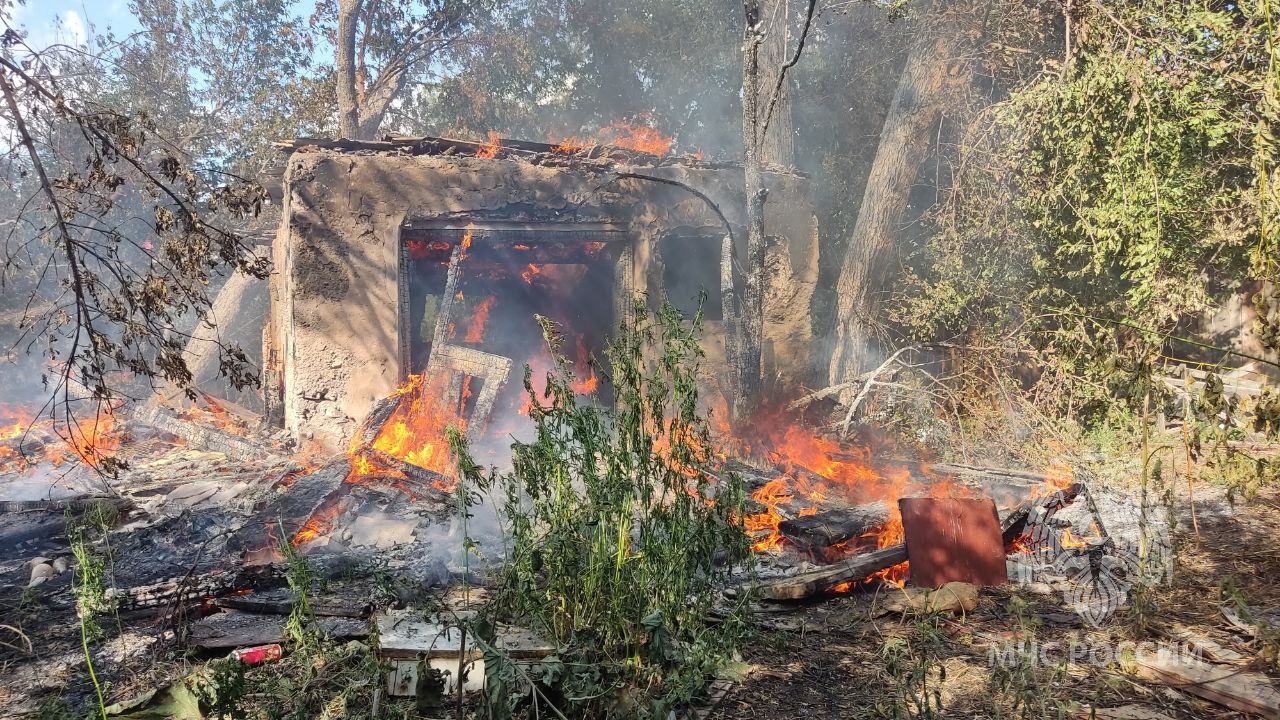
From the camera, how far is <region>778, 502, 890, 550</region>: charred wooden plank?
18.4ft

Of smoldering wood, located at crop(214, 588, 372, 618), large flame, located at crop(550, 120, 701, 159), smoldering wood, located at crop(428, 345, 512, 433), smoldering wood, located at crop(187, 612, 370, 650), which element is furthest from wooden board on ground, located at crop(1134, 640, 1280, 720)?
large flame, located at crop(550, 120, 701, 159)

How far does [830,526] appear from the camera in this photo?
5691 mm

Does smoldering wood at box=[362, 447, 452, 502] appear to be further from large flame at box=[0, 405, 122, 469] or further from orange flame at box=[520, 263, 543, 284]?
orange flame at box=[520, 263, 543, 284]

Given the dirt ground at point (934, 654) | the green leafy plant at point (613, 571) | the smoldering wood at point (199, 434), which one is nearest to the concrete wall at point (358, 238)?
the smoldering wood at point (199, 434)

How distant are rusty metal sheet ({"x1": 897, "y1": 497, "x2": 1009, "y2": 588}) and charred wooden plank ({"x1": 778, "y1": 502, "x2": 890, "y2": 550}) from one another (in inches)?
27.2

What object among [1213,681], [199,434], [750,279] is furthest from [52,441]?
[1213,681]

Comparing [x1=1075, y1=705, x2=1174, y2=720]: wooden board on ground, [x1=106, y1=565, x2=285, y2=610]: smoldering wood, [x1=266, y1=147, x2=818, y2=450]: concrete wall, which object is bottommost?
[x1=1075, y1=705, x2=1174, y2=720]: wooden board on ground

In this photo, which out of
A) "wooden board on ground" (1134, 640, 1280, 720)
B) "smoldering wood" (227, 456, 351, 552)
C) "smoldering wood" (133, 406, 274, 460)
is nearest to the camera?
"wooden board on ground" (1134, 640, 1280, 720)

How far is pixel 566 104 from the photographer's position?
21062 mm

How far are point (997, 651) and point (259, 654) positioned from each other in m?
4.01

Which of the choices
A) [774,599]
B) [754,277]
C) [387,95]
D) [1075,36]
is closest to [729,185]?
[754,277]

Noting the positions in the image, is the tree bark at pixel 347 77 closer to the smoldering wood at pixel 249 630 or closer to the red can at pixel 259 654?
the smoldering wood at pixel 249 630

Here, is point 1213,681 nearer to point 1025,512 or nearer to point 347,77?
point 1025,512

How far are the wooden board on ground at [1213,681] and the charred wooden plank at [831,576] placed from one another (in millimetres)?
1534
